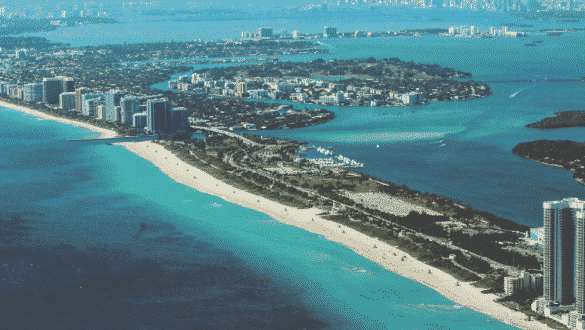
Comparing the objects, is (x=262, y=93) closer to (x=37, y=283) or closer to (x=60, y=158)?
(x=60, y=158)

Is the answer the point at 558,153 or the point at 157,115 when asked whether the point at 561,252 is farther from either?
the point at 157,115

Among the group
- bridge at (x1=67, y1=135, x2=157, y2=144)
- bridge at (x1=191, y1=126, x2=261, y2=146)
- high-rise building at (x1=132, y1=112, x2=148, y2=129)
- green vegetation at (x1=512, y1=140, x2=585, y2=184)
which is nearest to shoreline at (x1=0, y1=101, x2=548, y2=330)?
bridge at (x1=67, y1=135, x2=157, y2=144)

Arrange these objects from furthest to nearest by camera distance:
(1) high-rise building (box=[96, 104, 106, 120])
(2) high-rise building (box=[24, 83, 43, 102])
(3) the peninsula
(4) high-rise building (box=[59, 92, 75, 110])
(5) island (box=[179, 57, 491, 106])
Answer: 1. (2) high-rise building (box=[24, 83, 43, 102])
2. (5) island (box=[179, 57, 491, 106])
3. (4) high-rise building (box=[59, 92, 75, 110])
4. (1) high-rise building (box=[96, 104, 106, 120])
5. (3) the peninsula

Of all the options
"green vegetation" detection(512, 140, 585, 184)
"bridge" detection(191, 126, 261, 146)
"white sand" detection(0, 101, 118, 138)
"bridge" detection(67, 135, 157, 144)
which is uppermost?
"green vegetation" detection(512, 140, 585, 184)

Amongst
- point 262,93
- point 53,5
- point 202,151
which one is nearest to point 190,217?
point 202,151

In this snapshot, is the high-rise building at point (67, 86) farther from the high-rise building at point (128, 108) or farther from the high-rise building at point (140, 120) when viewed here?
the high-rise building at point (140, 120)

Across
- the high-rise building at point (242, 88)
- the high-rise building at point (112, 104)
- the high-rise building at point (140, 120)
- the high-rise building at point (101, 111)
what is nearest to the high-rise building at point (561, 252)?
the high-rise building at point (140, 120)

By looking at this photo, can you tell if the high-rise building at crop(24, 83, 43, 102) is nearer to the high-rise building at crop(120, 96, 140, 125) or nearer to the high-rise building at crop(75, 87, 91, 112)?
the high-rise building at crop(75, 87, 91, 112)
